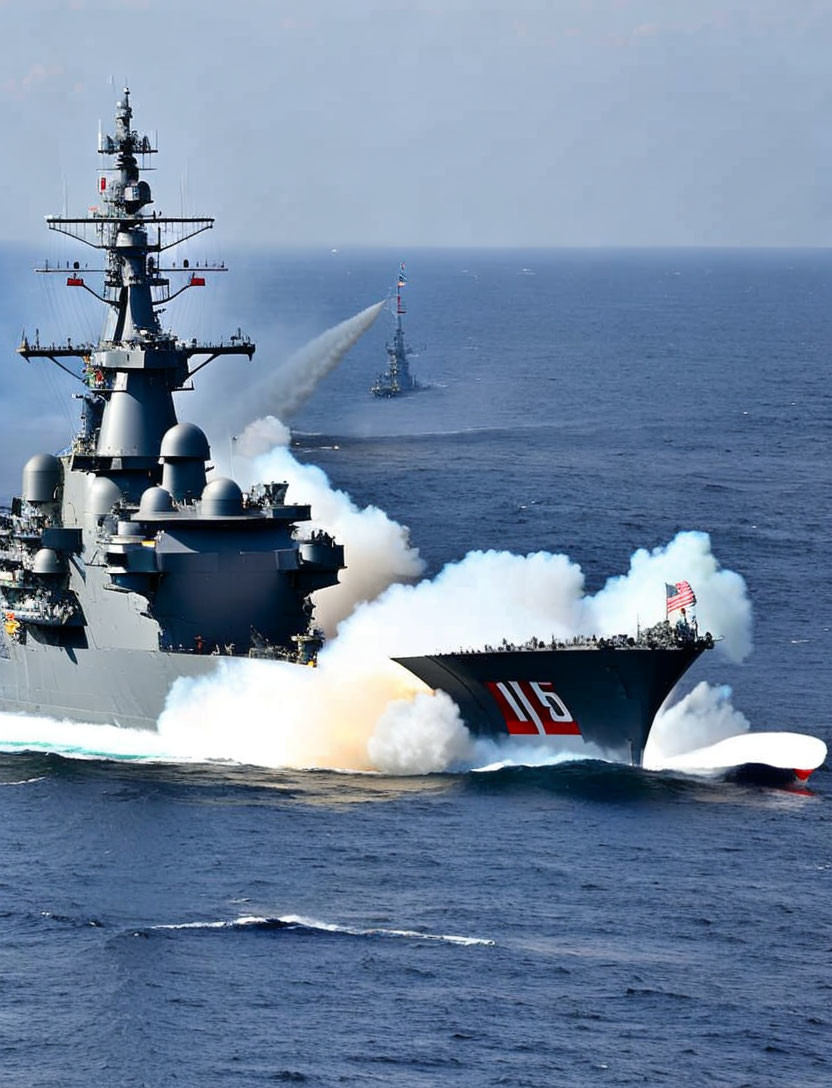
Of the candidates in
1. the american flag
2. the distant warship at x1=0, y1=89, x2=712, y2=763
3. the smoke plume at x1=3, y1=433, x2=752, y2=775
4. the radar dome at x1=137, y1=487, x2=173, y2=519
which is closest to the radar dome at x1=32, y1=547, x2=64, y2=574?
the distant warship at x1=0, y1=89, x2=712, y2=763

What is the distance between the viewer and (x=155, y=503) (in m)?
54.3

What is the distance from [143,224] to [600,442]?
56.1 m

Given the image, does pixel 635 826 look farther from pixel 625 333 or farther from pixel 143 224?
pixel 625 333

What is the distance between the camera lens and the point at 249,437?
83.2 meters

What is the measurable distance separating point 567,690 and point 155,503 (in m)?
11.7

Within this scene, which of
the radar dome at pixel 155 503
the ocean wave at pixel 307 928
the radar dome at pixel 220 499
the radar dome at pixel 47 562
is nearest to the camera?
the ocean wave at pixel 307 928

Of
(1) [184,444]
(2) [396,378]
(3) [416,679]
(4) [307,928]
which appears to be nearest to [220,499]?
(1) [184,444]

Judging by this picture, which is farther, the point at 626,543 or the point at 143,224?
the point at 626,543

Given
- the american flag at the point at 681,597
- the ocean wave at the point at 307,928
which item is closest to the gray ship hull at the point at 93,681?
the american flag at the point at 681,597

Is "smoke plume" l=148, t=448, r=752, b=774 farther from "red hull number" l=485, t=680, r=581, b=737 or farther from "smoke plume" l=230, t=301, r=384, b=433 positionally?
"smoke plume" l=230, t=301, r=384, b=433

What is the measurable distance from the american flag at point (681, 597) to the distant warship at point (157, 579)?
5 cm

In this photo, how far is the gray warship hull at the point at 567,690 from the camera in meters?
49.6

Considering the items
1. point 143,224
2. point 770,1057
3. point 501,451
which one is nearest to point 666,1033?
point 770,1057

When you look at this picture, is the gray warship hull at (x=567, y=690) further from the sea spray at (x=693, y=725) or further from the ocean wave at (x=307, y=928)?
the ocean wave at (x=307, y=928)
